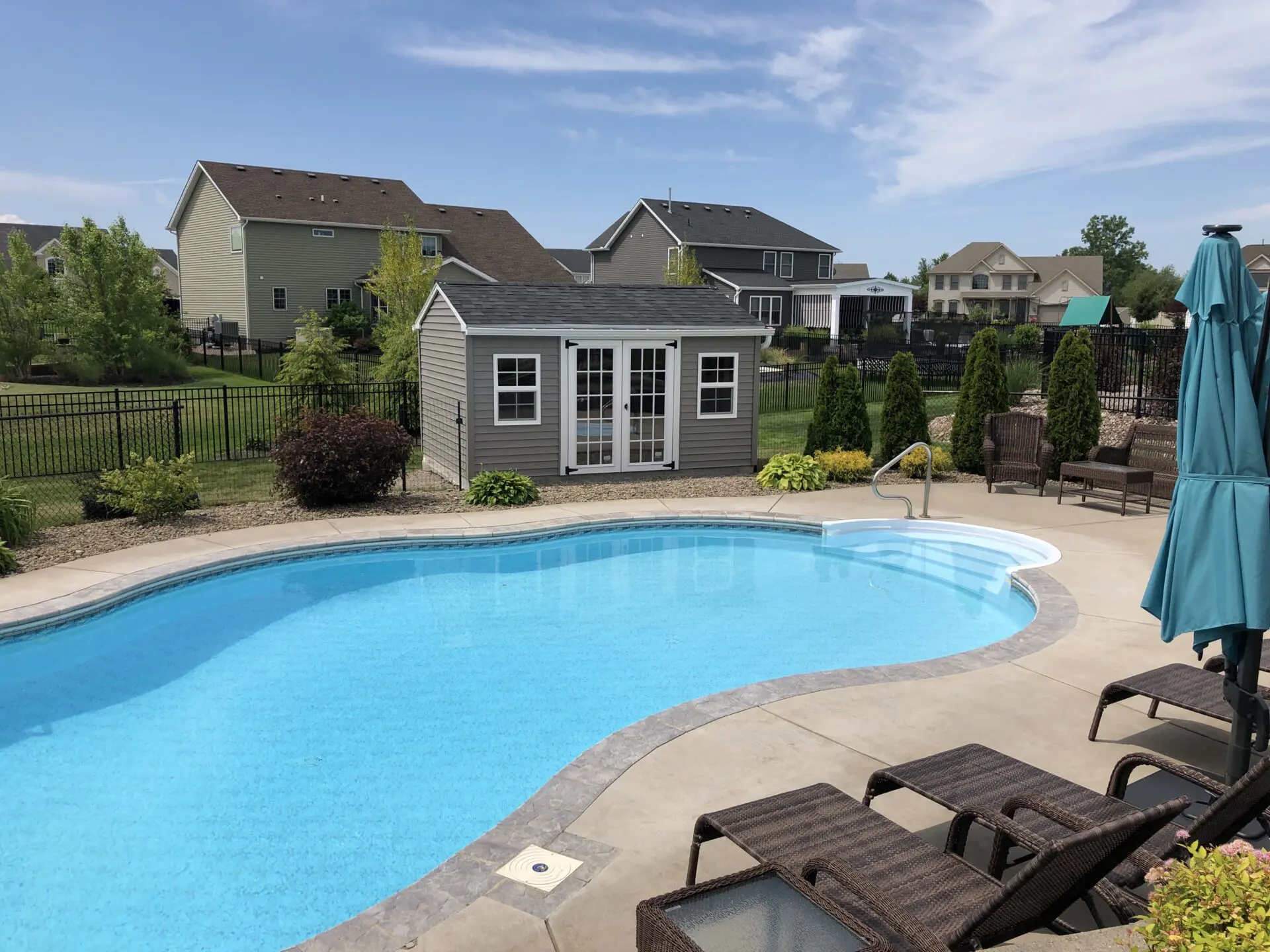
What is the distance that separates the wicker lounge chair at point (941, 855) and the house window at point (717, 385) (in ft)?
39.0

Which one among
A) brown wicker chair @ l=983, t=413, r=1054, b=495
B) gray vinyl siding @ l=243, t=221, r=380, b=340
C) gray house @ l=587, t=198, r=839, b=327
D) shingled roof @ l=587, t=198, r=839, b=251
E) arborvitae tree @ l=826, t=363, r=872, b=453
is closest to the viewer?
brown wicker chair @ l=983, t=413, r=1054, b=495

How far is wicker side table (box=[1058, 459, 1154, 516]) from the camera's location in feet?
41.5

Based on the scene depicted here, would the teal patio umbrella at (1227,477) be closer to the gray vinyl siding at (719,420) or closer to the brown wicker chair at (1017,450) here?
the brown wicker chair at (1017,450)

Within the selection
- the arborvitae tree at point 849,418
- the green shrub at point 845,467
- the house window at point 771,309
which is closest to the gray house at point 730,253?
the house window at point 771,309

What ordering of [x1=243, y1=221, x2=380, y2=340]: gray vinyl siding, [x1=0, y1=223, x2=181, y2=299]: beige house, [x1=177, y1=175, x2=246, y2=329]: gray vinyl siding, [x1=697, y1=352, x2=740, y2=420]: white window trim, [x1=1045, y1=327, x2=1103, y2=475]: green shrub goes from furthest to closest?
[x1=0, y1=223, x2=181, y2=299]: beige house, [x1=177, y1=175, x2=246, y2=329]: gray vinyl siding, [x1=243, y1=221, x2=380, y2=340]: gray vinyl siding, [x1=697, y1=352, x2=740, y2=420]: white window trim, [x1=1045, y1=327, x2=1103, y2=475]: green shrub

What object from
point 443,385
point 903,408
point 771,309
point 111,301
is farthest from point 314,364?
point 771,309

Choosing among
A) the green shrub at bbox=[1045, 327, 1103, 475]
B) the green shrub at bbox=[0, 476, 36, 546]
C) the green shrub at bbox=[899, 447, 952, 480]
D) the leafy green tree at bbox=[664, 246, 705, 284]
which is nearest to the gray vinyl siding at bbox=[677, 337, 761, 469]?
the green shrub at bbox=[899, 447, 952, 480]

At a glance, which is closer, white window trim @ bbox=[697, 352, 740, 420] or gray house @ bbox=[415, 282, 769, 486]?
gray house @ bbox=[415, 282, 769, 486]

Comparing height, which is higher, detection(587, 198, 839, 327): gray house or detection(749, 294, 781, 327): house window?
detection(587, 198, 839, 327): gray house

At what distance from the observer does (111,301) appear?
1106 inches

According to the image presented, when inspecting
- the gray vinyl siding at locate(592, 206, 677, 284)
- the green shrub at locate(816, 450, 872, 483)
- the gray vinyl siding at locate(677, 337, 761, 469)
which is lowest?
the green shrub at locate(816, 450, 872, 483)

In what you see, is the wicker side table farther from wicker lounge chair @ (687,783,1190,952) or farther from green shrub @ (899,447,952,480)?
wicker lounge chair @ (687,783,1190,952)

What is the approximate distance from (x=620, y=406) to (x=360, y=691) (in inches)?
325

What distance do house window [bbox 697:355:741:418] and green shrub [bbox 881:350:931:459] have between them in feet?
8.70
